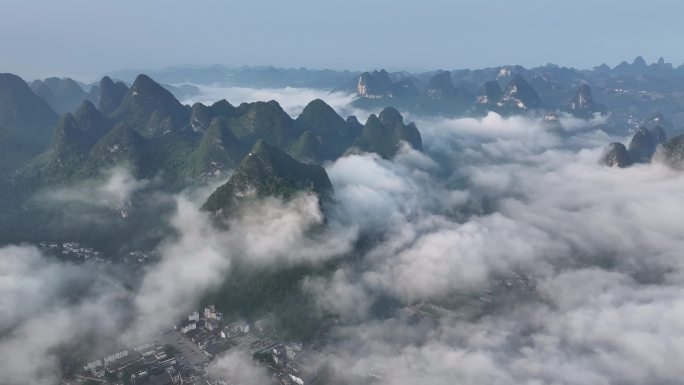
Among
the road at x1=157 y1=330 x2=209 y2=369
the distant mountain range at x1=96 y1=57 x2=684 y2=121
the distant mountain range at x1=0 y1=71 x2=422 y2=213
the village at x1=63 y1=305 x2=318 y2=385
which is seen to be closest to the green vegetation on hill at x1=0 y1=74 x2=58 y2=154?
the distant mountain range at x1=0 y1=71 x2=422 y2=213

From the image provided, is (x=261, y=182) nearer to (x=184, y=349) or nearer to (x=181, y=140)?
(x=184, y=349)

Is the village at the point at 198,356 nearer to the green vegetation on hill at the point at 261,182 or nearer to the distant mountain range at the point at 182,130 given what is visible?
the green vegetation on hill at the point at 261,182

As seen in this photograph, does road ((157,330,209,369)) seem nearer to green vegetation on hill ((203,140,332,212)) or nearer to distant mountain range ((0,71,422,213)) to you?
green vegetation on hill ((203,140,332,212))

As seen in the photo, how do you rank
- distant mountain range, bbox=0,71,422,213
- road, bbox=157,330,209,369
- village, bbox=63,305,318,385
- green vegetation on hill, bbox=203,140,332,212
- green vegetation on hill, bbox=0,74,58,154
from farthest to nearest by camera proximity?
green vegetation on hill, bbox=0,74,58,154
distant mountain range, bbox=0,71,422,213
green vegetation on hill, bbox=203,140,332,212
road, bbox=157,330,209,369
village, bbox=63,305,318,385

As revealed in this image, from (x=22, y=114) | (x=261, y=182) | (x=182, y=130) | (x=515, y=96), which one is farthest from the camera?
(x=515, y=96)

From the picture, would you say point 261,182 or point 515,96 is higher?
point 515,96

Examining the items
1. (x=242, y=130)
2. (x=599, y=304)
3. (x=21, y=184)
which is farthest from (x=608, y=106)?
(x=21, y=184)

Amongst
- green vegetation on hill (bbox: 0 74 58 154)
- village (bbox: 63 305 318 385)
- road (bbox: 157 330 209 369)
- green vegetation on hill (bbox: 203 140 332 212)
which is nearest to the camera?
village (bbox: 63 305 318 385)

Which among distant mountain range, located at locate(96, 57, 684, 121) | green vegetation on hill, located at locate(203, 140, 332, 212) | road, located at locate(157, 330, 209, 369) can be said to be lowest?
road, located at locate(157, 330, 209, 369)

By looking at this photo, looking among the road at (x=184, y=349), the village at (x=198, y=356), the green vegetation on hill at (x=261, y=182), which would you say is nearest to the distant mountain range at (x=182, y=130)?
the green vegetation on hill at (x=261, y=182)

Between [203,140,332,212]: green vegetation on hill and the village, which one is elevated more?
[203,140,332,212]: green vegetation on hill

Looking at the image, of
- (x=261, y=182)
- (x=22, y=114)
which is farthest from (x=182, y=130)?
(x=22, y=114)
